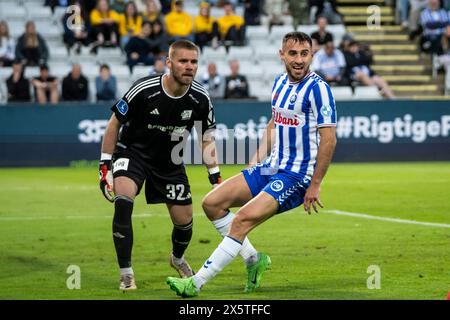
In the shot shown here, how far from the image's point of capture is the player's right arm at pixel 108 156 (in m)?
9.76

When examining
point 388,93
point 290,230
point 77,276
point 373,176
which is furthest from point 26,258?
point 388,93

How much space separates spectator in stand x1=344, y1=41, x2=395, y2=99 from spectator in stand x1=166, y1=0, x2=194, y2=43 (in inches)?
150

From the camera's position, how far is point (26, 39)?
24.8 meters

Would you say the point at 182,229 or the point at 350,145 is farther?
the point at 350,145

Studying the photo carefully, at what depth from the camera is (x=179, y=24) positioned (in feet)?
84.8

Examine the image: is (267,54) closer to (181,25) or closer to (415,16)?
(181,25)

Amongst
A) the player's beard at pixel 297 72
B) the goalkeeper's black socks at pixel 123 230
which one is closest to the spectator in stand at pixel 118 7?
the goalkeeper's black socks at pixel 123 230

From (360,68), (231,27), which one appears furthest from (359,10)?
(231,27)

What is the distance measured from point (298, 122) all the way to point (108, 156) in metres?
1.77

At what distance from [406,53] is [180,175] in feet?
64.4

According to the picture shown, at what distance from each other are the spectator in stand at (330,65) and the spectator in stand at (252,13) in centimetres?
267

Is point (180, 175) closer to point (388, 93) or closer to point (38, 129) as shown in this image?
point (38, 129)

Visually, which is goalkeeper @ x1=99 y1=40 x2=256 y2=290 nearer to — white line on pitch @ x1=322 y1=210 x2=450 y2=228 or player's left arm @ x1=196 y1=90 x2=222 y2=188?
player's left arm @ x1=196 y1=90 x2=222 y2=188
